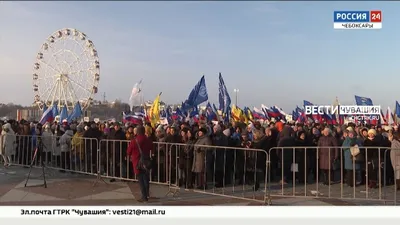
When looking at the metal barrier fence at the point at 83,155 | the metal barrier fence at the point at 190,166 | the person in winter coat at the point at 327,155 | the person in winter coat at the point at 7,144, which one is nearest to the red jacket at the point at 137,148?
the metal barrier fence at the point at 83,155

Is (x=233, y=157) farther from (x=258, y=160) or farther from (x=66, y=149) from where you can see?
(x=66, y=149)

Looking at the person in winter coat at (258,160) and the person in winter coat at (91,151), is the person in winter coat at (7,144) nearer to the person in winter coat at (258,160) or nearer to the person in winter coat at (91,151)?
the person in winter coat at (91,151)

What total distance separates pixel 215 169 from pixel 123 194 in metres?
2.10

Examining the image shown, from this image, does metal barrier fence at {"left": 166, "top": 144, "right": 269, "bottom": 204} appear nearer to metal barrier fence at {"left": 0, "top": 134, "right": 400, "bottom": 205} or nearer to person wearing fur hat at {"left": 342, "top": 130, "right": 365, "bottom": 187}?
metal barrier fence at {"left": 0, "top": 134, "right": 400, "bottom": 205}

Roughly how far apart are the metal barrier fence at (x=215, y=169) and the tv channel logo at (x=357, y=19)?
10.2ft

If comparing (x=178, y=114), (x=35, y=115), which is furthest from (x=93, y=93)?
(x=35, y=115)

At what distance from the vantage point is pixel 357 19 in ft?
23.2

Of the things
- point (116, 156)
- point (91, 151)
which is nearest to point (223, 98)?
point (91, 151)

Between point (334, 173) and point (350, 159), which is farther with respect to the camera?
point (334, 173)

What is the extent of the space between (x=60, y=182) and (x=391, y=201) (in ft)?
23.2

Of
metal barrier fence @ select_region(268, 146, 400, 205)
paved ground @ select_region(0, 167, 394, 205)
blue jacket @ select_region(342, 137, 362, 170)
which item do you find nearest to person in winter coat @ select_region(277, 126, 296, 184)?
metal barrier fence @ select_region(268, 146, 400, 205)

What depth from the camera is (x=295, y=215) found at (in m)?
6.89

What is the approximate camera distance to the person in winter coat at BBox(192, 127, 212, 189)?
8953 millimetres

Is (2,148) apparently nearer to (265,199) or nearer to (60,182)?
(60,182)
